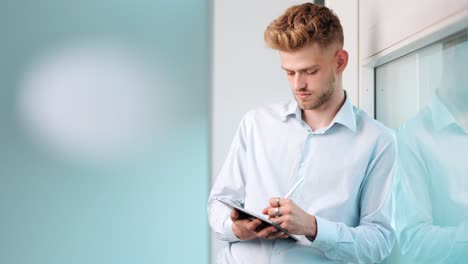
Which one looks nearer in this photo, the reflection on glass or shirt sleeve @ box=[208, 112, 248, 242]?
the reflection on glass

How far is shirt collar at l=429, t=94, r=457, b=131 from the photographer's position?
1.25 meters

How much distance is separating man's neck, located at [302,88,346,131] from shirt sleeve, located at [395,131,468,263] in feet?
0.69

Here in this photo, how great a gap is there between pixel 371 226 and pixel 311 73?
398 mm

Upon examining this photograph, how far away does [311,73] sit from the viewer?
1459 millimetres

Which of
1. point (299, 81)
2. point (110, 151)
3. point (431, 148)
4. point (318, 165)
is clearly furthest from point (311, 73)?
point (110, 151)

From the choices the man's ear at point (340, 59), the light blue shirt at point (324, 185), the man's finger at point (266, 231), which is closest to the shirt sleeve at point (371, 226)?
the light blue shirt at point (324, 185)

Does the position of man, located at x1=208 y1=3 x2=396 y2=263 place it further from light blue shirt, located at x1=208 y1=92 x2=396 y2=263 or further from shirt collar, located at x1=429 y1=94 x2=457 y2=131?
shirt collar, located at x1=429 y1=94 x2=457 y2=131

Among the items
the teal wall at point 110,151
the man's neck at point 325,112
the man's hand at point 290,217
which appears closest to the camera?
the man's hand at point 290,217

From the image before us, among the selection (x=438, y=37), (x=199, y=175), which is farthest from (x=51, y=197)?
(x=438, y=37)

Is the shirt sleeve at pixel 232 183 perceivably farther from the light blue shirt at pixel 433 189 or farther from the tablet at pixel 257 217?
the light blue shirt at pixel 433 189

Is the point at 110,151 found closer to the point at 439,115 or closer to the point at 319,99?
the point at 319,99

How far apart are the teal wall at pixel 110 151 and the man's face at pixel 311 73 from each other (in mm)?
1677

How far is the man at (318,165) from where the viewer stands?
1.42m

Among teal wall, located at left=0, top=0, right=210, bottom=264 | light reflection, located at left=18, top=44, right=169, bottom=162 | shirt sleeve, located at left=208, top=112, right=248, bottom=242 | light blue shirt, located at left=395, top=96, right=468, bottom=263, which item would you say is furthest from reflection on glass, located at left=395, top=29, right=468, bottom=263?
light reflection, located at left=18, top=44, right=169, bottom=162
